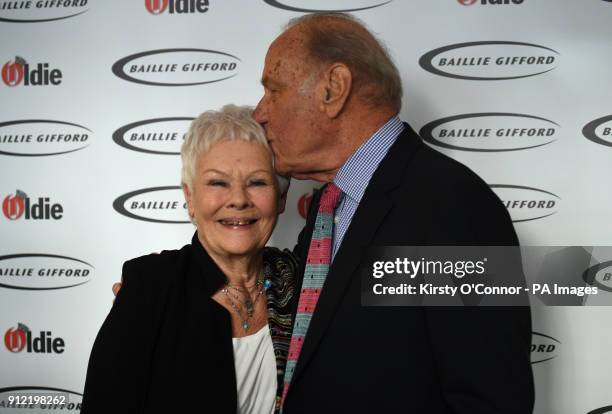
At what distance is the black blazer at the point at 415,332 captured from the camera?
117cm

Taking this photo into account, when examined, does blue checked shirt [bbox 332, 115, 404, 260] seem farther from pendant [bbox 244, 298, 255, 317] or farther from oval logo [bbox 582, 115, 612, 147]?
oval logo [bbox 582, 115, 612, 147]

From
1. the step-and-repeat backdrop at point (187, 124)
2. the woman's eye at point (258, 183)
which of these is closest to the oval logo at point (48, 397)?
the step-and-repeat backdrop at point (187, 124)

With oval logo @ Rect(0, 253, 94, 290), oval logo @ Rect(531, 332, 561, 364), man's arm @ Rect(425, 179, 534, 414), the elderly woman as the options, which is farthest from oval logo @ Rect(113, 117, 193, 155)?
oval logo @ Rect(531, 332, 561, 364)

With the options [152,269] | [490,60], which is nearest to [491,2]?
[490,60]

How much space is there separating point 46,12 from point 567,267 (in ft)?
7.74

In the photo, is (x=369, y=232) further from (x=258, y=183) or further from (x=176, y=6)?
(x=176, y=6)

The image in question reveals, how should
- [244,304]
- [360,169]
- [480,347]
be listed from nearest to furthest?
[480,347] < [360,169] < [244,304]

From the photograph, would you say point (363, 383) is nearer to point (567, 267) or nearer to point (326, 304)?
point (326, 304)

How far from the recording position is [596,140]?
2.30m

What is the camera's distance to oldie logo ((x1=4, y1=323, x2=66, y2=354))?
98.0 inches

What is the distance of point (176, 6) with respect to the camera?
7.95ft

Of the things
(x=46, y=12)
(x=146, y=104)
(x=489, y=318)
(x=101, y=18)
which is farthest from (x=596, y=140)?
(x=46, y=12)

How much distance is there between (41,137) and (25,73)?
280 mm

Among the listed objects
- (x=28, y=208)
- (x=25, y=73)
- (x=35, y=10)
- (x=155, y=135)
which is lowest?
(x=28, y=208)
